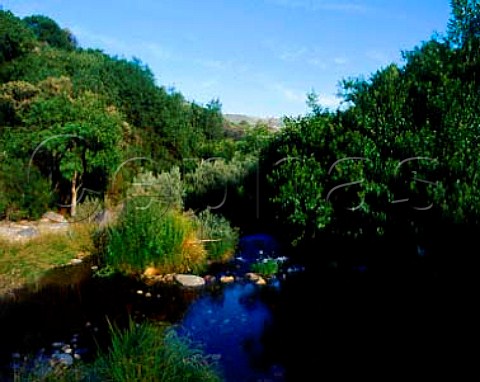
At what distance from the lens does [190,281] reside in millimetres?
9008

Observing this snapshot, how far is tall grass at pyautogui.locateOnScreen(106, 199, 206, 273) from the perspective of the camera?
940 centimetres

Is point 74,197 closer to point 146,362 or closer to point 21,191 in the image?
point 21,191

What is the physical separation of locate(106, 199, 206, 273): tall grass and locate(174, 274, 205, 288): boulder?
0.45 metres

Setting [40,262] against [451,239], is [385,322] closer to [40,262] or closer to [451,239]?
[451,239]

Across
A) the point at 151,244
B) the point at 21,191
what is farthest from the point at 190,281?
the point at 21,191

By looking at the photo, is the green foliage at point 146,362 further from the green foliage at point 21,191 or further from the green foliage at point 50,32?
the green foliage at point 50,32

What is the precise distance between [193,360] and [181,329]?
239cm

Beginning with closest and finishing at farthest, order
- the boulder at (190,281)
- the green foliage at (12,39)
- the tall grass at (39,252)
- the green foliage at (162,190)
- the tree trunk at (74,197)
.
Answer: the boulder at (190,281)
the tall grass at (39,252)
the green foliage at (162,190)
the tree trunk at (74,197)
the green foliage at (12,39)

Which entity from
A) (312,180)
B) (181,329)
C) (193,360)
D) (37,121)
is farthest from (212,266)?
(37,121)

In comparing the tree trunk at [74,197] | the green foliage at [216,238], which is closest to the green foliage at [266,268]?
the green foliage at [216,238]

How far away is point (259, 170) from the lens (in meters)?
12.7

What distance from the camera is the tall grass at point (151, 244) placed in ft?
30.8

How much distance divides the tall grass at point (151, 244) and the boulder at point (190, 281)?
45cm

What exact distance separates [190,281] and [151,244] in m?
1.04
